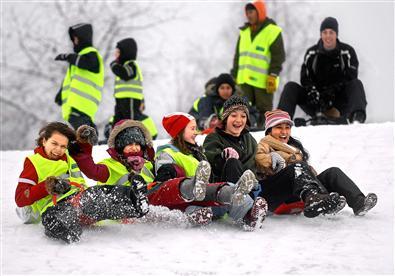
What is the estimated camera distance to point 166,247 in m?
4.96

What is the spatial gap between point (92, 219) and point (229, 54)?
2144cm

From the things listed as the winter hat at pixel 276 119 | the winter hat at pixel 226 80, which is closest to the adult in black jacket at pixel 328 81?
the winter hat at pixel 226 80

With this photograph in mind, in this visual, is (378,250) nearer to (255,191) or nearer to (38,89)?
(255,191)

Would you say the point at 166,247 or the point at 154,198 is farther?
the point at 154,198

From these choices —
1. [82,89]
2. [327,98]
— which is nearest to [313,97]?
[327,98]

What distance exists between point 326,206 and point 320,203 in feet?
0.16

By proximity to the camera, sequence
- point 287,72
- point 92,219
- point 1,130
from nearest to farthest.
→ point 92,219 → point 1,130 → point 287,72

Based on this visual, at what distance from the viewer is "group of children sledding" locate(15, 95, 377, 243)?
511cm

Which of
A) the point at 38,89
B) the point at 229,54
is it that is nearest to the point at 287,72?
the point at 229,54

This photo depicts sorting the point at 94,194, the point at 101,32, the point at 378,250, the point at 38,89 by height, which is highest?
the point at 101,32

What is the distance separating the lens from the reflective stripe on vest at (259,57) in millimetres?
10195

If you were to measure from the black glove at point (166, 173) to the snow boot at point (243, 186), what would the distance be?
0.60 m

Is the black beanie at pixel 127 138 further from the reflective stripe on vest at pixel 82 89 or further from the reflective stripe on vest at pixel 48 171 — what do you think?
the reflective stripe on vest at pixel 82 89

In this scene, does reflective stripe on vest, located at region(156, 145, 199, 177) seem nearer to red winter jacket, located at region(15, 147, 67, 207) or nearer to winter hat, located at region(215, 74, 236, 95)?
red winter jacket, located at region(15, 147, 67, 207)
